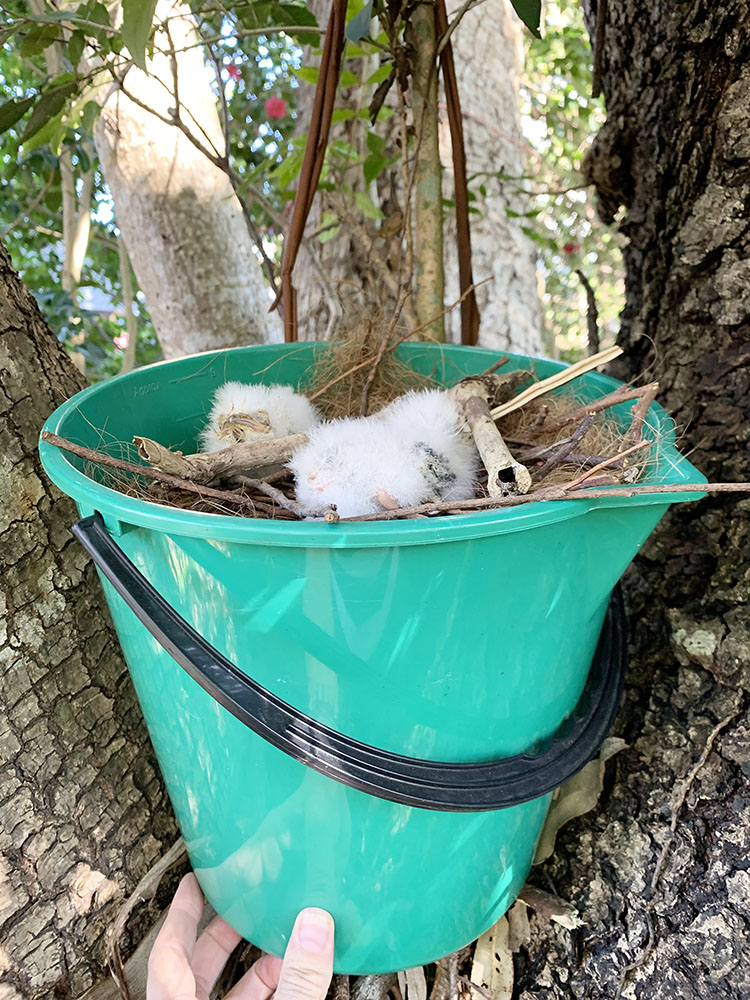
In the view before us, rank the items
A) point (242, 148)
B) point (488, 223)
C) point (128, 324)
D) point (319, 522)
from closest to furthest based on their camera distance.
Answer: point (319, 522)
point (128, 324)
point (488, 223)
point (242, 148)

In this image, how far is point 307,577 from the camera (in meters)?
0.40

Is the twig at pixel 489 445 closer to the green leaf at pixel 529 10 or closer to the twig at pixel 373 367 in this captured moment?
the twig at pixel 373 367

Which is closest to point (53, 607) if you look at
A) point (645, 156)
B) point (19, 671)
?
point (19, 671)

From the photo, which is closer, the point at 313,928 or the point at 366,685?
the point at 366,685

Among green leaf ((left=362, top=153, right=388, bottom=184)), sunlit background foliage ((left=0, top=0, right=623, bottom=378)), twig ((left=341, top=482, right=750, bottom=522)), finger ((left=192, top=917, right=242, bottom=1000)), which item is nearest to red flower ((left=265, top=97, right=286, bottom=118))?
sunlit background foliage ((left=0, top=0, right=623, bottom=378))

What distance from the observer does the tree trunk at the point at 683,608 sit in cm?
60

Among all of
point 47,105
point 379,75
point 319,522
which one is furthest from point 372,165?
point 319,522

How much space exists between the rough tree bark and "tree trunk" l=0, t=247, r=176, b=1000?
3.16 ft

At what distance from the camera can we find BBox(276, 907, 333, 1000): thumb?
573mm

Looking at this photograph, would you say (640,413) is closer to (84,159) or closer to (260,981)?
(260,981)

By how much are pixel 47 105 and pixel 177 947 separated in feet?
2.96

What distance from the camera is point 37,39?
0.72 m

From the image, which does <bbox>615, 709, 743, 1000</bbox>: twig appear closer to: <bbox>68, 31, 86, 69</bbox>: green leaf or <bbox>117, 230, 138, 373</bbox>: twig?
<bbox>68, 31, 86, 69</bbox>: green leaf

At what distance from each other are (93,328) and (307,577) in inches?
83.8
